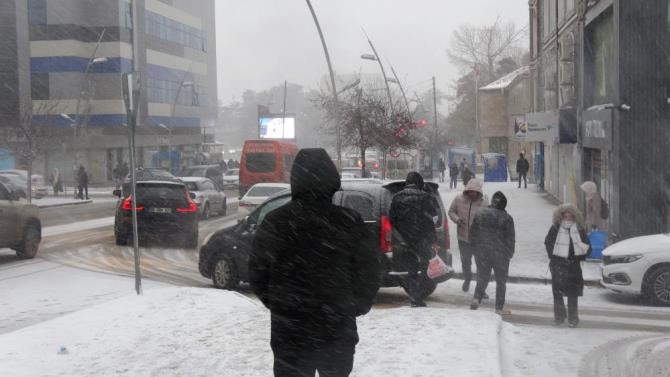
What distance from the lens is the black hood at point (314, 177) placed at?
3945mm

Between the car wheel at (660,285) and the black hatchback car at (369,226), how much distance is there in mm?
2784

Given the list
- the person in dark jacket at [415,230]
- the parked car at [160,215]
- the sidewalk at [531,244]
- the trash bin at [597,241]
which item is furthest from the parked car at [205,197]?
the person in dark jacket at [415,230]

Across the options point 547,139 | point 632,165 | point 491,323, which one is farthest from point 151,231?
point 547,139

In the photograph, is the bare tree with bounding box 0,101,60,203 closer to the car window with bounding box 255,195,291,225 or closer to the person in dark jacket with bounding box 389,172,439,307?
the car window with bounding box 255,195,291,225

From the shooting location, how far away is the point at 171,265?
15.8 m

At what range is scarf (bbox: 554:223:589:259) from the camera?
9828 mm

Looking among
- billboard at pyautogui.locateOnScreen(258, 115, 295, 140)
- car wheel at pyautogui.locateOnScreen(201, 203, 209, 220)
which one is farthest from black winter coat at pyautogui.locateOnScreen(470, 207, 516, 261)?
billboard at pyautogui.locateOnScreen(258, 115, 295, 140)

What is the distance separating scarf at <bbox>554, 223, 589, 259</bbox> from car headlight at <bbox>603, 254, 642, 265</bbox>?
89.9 inches

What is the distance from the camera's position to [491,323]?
338 inches

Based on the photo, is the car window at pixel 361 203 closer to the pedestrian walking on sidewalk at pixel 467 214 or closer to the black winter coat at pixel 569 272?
the pedestrian walking on sidewalk at pixel 467 214

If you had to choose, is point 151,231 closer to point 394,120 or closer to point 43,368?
point 43,368

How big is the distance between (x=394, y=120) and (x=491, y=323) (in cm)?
2446

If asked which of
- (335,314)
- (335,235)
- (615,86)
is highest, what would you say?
(615,86)

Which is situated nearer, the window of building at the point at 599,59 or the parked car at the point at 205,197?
the window of building at the point at 599,59
